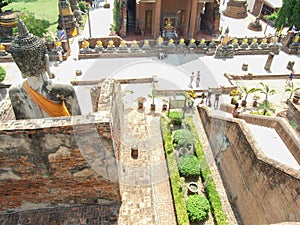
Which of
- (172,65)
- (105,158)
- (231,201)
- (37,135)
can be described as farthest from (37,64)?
(172,65)

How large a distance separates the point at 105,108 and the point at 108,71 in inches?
589

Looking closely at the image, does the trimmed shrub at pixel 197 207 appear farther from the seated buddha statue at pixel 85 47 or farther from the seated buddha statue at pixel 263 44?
the seated buddha statue at pixel 263 44

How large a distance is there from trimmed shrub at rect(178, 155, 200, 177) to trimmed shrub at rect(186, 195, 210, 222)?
1378 mm

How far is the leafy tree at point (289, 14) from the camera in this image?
25300 mm

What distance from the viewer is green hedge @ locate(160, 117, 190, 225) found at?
9836 millimetres

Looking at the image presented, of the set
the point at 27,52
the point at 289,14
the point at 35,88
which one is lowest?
the point at 289,14

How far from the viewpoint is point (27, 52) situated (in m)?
6.30

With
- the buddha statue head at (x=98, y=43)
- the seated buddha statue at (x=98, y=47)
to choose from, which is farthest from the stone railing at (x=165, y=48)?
the buddha statue head at (x=98, y=43)

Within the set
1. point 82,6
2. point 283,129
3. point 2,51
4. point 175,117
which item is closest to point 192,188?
point 175,117

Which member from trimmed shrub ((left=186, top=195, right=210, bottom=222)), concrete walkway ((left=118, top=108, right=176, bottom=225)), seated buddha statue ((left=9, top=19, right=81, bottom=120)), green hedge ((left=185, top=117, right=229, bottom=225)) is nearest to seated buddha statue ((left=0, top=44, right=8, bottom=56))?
concrete walkway ((left=118, top=108, right=176, bottom=225))

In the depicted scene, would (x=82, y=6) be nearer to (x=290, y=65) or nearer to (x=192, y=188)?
(x=290, y=65)

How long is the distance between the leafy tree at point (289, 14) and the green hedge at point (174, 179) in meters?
20.1

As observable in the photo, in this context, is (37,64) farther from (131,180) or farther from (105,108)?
(131,180)

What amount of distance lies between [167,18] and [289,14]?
12.6 m
